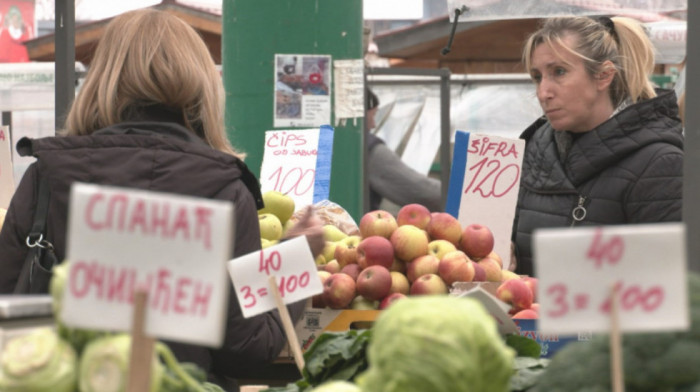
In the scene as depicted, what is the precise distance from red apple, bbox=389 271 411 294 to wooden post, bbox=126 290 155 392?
70.9 inches

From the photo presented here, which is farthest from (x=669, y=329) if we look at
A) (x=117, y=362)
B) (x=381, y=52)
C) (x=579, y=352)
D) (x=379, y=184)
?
(x=381, y=52)

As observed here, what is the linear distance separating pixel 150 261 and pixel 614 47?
2706mm

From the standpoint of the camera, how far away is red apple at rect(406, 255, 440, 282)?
3023 millimetres

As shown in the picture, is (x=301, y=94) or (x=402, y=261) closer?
(x=402, y=261)

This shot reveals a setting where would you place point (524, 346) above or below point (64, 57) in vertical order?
below

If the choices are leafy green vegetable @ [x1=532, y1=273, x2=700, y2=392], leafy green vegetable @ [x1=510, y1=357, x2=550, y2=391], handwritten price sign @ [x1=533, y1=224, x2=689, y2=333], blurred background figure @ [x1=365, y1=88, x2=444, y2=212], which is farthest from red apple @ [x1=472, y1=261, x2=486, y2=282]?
blurred background figure @ [x1=365, y1=88, x2=444, y2=212]

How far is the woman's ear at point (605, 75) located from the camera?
3600 mm

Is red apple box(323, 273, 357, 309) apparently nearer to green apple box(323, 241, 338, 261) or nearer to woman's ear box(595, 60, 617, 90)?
green apple box(323, 241, 338, 261)

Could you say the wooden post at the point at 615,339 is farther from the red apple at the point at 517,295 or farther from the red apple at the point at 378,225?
the red apple at the point at 378,225

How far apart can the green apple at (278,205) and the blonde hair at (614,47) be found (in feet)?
3.35

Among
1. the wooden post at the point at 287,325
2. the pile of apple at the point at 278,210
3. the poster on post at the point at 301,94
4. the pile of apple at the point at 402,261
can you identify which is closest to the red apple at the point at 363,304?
the pile of apple at the point at 402,261

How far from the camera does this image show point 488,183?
361 cm

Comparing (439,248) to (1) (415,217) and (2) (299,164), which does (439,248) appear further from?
(2) (299,164)

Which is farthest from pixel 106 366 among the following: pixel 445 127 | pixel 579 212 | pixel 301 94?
pixel 445 127
